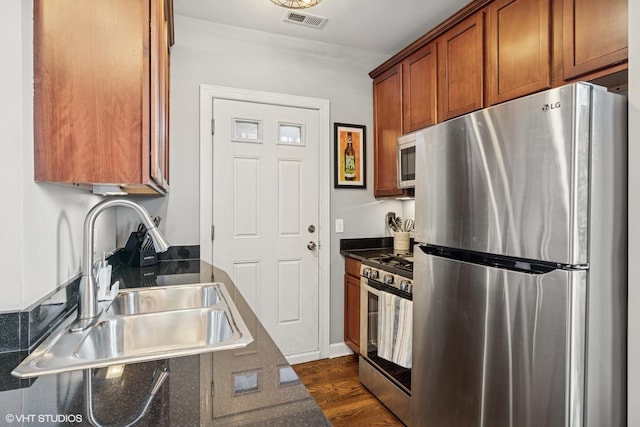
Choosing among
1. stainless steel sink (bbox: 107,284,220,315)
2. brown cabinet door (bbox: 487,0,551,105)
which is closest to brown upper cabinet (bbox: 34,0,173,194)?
stainless steel sink (bbox: 107,284,220,315)

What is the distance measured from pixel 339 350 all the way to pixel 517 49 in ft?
8.22

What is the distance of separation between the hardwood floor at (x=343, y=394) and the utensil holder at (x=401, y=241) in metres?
1.01

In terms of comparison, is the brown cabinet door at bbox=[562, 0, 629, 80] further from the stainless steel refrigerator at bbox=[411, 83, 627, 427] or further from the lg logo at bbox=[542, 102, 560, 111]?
the lg logo at bbox=[542, 102, 560, 111]

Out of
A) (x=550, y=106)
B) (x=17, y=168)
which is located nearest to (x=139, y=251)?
(x=17, y=168)

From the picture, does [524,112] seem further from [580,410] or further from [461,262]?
[580,410]

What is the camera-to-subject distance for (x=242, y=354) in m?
0.82

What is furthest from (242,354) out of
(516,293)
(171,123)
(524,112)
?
(171,123)

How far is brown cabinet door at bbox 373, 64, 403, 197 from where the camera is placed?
8.80 ft

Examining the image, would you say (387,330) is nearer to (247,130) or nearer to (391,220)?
(391,220)

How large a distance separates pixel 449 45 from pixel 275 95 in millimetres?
1317

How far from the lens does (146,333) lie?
115 centimetres

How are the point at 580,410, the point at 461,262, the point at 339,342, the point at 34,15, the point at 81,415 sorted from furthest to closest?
the point at 339,342 < the point at 461,262 < the point at 580,410 < the point at 34,15 < the point at 81,415

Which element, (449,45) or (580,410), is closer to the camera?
(580,410)

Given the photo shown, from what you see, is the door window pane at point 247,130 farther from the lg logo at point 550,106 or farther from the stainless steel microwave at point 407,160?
the lg logo at point 550,106
